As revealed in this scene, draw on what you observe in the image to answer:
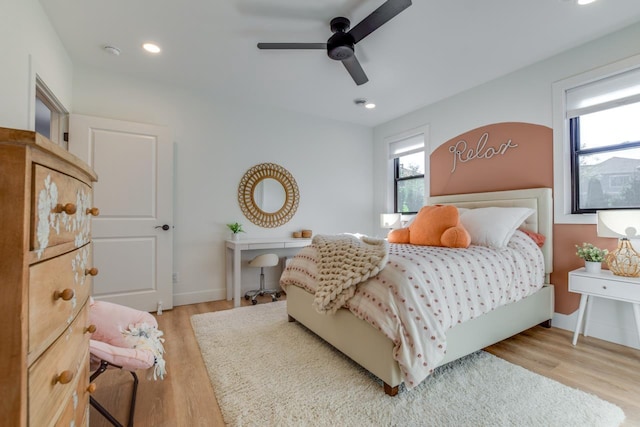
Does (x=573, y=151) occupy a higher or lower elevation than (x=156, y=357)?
higher

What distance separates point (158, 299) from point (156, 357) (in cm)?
186

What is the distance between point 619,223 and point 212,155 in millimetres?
3892

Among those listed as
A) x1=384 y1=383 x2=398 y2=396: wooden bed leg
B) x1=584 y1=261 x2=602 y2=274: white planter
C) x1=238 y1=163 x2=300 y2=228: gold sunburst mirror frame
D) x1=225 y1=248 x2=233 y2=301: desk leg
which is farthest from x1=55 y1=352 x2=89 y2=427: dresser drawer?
x1=584 y1=261 x2=602 y2=274: white planter

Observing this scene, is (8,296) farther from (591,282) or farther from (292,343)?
(591,282)

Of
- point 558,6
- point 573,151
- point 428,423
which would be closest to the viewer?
point 428,423

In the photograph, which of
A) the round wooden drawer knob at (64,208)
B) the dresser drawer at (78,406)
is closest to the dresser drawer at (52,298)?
the round wooden drawer knob at (64,208)

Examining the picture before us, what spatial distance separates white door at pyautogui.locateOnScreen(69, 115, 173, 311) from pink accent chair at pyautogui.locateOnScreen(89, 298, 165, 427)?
1447 mm

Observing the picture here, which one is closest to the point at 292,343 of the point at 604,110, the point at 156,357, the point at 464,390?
the point at 156,357

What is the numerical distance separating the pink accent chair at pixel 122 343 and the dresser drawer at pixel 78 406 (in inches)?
9.5

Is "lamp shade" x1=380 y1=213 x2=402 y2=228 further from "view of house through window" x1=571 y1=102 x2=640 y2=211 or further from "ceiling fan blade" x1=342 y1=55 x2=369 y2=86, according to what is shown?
"ceiling fan blade" x1=342 y1=55 x2=369 y2=86

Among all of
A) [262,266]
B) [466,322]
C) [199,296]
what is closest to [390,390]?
[466,322]

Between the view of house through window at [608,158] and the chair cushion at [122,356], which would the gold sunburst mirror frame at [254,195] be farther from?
the view of house through window at [608,158]

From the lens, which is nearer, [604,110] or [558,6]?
[558,6]

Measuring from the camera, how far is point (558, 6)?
2.14 m
